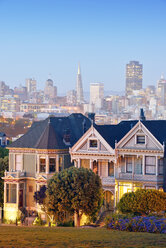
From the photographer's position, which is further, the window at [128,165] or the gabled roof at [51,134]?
the gabled roof at [51,134]

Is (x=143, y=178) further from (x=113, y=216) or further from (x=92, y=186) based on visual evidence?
(x=113, y=216)

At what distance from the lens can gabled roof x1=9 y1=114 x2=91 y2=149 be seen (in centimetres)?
6203

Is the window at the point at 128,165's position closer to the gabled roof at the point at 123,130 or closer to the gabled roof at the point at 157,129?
the gabled roof at the point at 123,130

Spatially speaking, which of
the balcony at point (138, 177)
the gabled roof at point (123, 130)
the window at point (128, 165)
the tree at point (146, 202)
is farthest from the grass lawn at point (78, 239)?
the gabled roof at point (123, 130)

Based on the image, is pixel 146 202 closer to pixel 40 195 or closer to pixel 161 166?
pixel 161 166

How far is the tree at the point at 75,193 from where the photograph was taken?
5406 cm

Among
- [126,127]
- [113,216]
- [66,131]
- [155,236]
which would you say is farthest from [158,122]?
[155,236]

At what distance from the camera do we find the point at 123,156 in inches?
2255

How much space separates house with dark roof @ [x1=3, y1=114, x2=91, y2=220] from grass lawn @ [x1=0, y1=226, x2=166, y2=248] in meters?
22.3

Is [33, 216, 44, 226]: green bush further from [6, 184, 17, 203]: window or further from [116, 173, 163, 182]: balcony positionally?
[116, 173, 163, 182]: balcony

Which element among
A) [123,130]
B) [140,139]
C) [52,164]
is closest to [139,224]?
[140,139]

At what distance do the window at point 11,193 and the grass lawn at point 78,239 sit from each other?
23.0 metres

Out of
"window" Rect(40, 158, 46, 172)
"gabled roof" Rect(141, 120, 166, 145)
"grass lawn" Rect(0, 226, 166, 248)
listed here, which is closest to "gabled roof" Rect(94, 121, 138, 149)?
"gabled roof" Rect(141, 120, 166, 145)

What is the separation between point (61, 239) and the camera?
34875 millimetres
